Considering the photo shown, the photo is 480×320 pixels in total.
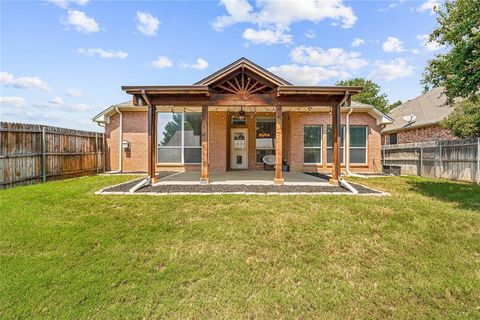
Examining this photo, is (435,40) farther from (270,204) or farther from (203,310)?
(203,310)

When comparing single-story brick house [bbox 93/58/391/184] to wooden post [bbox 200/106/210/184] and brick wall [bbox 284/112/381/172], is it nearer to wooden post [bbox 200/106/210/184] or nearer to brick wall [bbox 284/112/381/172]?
brick wall [bbox 284/112/381/172]

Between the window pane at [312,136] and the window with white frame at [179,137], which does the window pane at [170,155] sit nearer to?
the window with white frame at [179,137]

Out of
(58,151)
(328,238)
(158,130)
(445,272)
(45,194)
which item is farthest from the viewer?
(158,130)

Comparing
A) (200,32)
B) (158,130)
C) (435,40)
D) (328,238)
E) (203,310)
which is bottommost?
(203,310)

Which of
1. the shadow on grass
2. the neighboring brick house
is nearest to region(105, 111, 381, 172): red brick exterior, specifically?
the shadow on grass

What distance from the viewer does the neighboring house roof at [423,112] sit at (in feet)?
58.2

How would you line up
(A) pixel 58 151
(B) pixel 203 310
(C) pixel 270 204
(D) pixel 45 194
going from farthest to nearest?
(A) pixel 58 151 → (D) pixel 45 194 → (C) pixel 270 204 → (B) pixel 203 310

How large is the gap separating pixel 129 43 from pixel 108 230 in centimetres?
955

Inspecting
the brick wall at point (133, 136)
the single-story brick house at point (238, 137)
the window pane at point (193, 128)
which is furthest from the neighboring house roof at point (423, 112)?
the brick wall at point (133, 136)

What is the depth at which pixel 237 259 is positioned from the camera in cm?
412

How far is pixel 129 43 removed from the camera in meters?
11.7

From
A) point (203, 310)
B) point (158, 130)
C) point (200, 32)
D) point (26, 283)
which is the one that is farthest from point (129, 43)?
point (203, 310)

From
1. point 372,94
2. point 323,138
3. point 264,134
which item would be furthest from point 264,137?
point 372,94

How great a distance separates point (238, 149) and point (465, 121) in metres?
11.9
